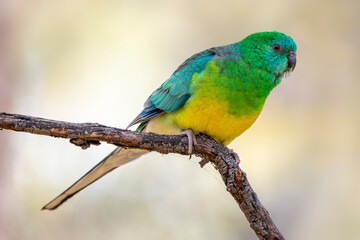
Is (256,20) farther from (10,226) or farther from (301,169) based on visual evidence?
(10,226)

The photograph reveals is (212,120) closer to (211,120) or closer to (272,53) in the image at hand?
(211,120)

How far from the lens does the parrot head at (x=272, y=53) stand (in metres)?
5.20

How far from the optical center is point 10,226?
22.2 ft

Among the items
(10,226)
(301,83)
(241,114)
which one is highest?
(301,83)

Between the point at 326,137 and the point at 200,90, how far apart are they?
145 inches

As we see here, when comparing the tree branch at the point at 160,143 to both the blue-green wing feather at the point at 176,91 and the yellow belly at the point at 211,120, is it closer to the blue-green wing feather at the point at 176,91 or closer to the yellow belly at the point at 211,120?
the yellow belly at the point at 211,120

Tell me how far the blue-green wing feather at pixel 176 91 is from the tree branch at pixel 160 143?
2.33 ft

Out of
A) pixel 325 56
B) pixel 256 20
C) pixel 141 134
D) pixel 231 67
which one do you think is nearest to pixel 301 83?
pixel 325 56

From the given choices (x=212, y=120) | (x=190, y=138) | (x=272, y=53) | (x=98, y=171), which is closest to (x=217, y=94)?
(x=212, y=120)

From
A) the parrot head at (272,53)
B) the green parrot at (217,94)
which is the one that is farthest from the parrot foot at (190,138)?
the parrot head at (272,53)

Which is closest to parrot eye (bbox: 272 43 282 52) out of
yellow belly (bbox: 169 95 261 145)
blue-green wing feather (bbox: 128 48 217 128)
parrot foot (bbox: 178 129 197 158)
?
blue-green wing feather (bbox: 128 48 217 128)

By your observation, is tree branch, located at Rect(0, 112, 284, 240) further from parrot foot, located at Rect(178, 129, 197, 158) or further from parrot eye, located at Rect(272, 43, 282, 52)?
parrot eye, located at Rect(272, 43, 282, 52)

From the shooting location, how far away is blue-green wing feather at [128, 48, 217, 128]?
5168 mm

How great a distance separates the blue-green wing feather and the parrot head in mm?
491
